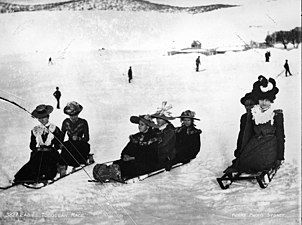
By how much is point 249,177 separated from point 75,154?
1.03m

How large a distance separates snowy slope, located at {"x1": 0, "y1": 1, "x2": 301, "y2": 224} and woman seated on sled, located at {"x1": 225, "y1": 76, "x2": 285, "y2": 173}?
0.17 feet

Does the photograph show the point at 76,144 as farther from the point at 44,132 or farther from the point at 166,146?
the point at 166,146

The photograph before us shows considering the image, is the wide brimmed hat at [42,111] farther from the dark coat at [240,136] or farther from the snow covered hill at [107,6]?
the dark coat at [240,136]

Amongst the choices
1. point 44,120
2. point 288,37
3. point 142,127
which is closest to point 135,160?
point 142,127

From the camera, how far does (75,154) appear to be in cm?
308

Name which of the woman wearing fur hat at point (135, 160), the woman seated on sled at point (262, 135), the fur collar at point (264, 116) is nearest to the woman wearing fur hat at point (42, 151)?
the woman wearing fur hat at point (135, 160)

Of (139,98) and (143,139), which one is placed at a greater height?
(139,98)

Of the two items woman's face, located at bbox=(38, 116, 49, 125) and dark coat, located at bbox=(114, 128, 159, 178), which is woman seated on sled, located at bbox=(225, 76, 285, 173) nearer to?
dark coat, located at bbox=(114, 128, 159, 178)

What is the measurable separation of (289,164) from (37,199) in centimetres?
150

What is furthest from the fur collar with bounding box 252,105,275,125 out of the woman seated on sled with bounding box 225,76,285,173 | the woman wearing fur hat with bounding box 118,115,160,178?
the woman wearing fur hat with bounding box 118,115,160,178

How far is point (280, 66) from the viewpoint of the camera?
3021 mm

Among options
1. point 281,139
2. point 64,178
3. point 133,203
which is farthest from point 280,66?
point 64,178

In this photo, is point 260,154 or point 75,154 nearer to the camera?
point 260,154

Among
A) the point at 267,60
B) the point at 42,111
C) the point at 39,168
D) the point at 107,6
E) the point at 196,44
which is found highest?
the point at 107,6
